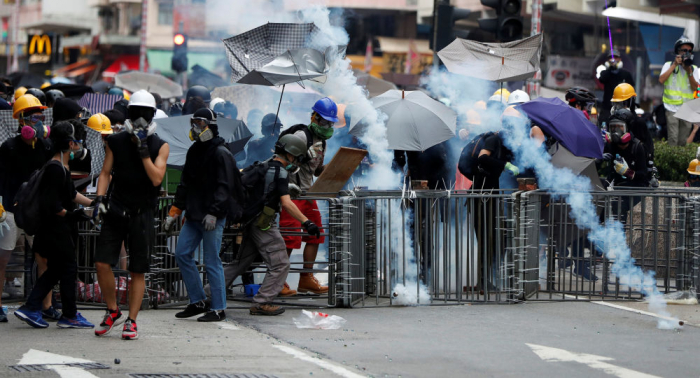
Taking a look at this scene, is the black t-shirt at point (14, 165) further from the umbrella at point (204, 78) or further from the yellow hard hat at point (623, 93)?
the umbrella at point (204, 78)

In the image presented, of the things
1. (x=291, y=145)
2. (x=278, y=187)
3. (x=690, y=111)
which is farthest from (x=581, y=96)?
(x=278, y=187)

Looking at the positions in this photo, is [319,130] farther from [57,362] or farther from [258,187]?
[57,362]

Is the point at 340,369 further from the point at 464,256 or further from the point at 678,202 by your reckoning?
the point at 678,202

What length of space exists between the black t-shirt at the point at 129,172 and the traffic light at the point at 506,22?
7.69 meters

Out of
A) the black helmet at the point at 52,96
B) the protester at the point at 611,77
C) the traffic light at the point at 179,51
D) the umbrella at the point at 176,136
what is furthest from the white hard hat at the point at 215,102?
the traffic light at the point at 179,51

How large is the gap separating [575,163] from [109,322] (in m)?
4.57

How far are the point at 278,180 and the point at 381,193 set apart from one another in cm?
116

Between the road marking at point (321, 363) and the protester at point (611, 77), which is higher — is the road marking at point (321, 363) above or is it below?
below

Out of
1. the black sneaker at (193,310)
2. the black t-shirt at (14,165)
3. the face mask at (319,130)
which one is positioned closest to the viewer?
the black sneaker at (193,310)

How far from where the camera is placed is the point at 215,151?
7.80m

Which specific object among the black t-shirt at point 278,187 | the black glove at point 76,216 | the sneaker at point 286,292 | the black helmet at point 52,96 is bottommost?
the sneaker at point 286,292

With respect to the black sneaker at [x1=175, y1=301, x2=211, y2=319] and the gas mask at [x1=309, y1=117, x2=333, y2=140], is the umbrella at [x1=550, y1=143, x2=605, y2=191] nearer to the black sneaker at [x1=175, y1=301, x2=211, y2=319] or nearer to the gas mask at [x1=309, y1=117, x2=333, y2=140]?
the gas mask at [x1=309, y1=117, x2=333, y2=140]

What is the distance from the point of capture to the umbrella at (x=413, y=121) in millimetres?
9852

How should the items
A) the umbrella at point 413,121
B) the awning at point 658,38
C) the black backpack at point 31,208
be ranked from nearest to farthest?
the black backpack at point 31,208, the umbrella at point 413,121, the awning at point 658,38
